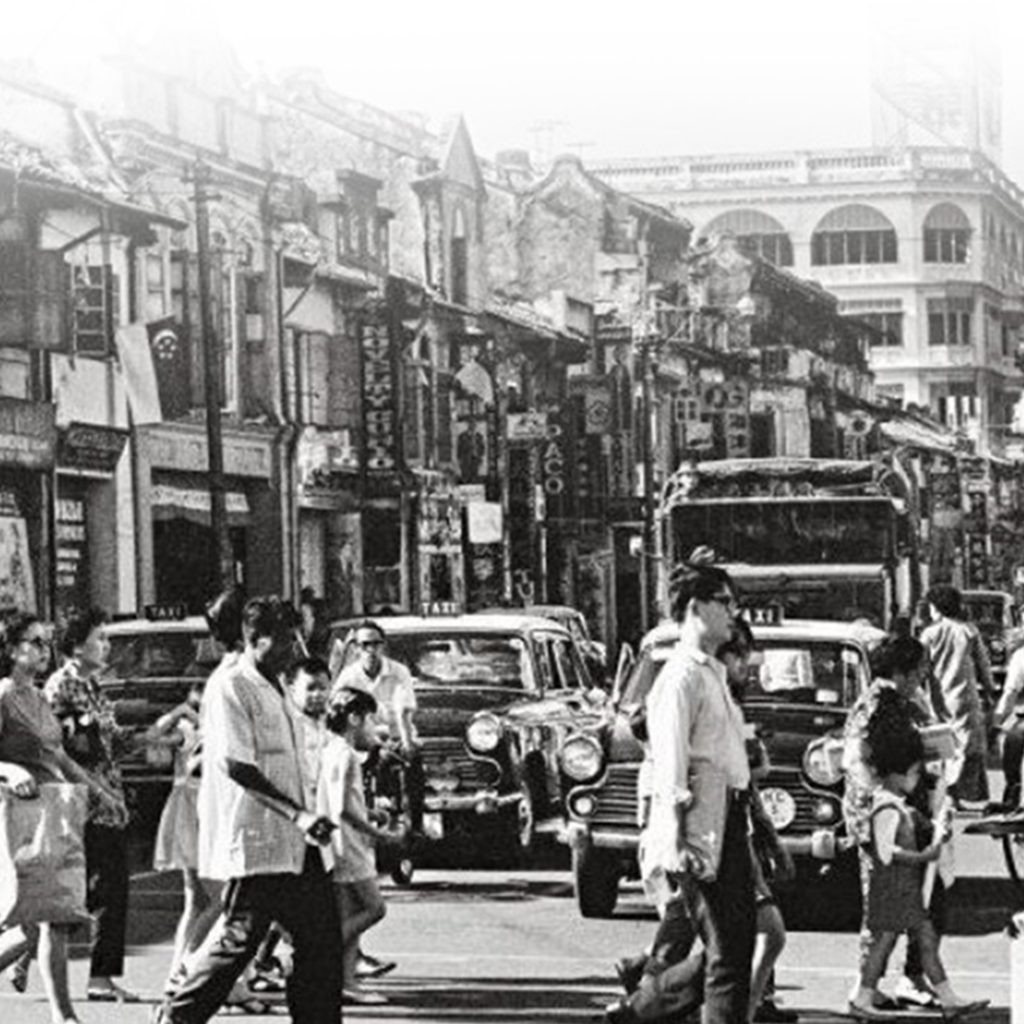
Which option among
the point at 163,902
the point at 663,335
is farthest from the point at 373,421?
the point at 163,902

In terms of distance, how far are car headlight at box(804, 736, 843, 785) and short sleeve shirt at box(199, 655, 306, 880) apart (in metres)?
5.62

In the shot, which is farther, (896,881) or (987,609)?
(987,609)

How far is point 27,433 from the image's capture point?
34.6 metres

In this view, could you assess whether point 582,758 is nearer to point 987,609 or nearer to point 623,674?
point 623,674

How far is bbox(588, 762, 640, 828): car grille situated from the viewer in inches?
615

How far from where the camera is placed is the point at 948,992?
12.2 meters

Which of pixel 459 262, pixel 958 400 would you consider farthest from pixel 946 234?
pixel 459 262

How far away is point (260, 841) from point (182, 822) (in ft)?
10.3

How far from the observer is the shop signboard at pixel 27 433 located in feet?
112

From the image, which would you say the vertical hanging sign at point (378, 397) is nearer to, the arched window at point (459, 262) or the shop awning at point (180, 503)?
the shop awning at point (180, 503)

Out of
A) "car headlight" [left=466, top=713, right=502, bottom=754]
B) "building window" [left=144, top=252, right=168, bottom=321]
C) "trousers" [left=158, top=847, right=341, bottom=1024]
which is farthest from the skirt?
"building window" [left=144, top=252, right=168, bottom=321]

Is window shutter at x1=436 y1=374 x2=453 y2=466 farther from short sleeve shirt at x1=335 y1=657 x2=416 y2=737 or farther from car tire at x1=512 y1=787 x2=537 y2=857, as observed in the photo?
short sleeve shirt at x1=335 y1=657 x2=416 y2=737

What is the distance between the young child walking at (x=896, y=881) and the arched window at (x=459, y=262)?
4589 cm

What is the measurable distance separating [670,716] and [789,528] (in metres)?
23.6
